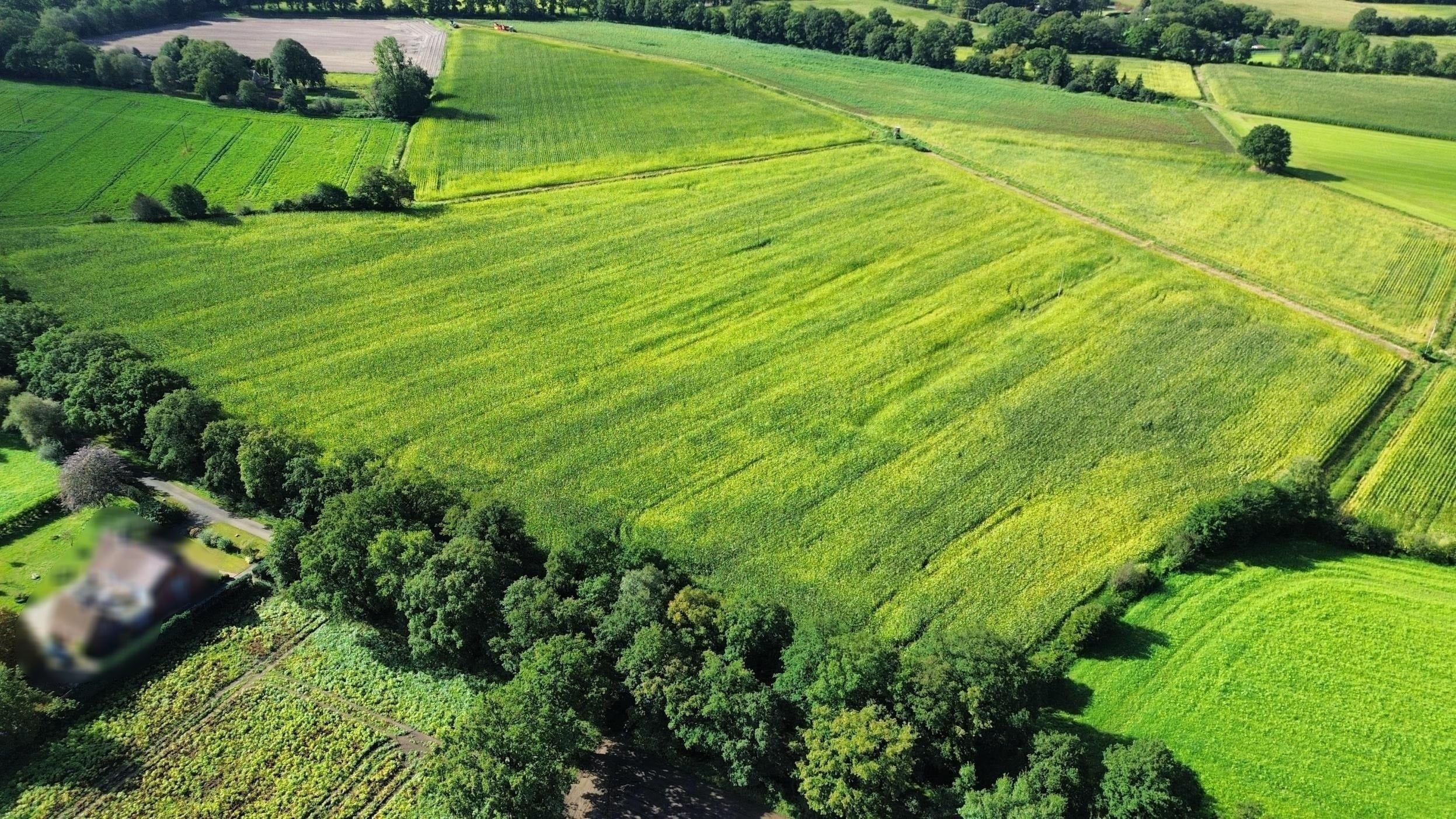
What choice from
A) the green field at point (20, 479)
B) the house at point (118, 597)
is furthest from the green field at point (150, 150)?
the house at point (118, 597)

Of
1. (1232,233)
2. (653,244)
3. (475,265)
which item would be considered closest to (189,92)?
(475,265)

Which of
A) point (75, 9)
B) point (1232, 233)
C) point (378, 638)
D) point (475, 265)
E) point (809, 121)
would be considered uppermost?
point (75, 9)

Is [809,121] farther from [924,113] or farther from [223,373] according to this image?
[223,373]

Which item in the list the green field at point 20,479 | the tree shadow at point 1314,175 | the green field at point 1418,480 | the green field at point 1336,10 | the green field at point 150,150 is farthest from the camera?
the green field at point 1336,10

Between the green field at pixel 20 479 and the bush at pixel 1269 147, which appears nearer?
the green field at pixel 20 479

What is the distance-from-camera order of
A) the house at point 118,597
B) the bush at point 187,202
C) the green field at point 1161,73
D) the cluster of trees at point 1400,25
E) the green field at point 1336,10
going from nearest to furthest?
the house at point 118,597 → the bush at point 187,202 → the green field at point 1161,73 → the cluster of trees at point 1400,25 → the green field at point 1336,10

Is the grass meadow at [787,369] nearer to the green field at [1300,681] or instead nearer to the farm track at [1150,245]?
the farm track at [1150,245]

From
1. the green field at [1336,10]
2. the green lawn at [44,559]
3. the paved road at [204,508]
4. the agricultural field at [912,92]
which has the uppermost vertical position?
the green field at [1336,10]

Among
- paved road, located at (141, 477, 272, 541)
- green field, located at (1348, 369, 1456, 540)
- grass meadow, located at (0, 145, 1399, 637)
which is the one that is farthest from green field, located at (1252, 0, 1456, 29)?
paved road, located at (141, 477, 272, 541)
